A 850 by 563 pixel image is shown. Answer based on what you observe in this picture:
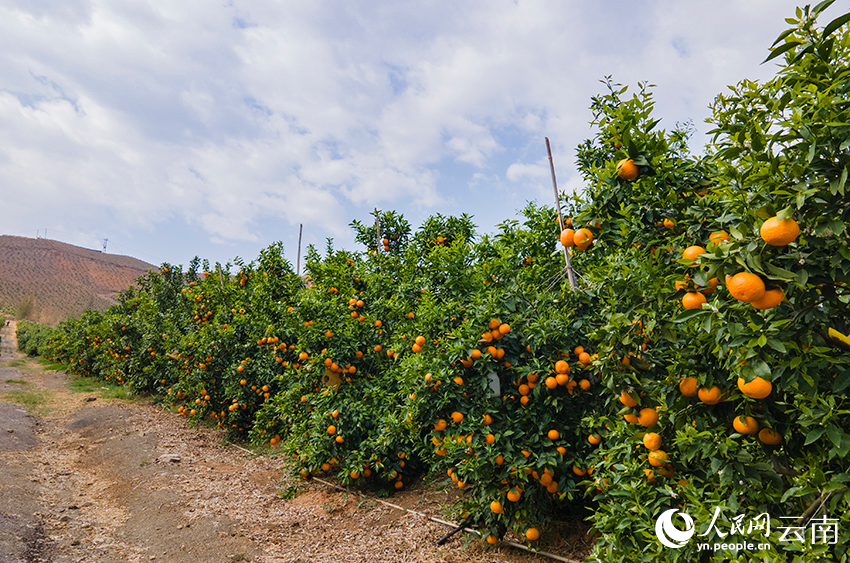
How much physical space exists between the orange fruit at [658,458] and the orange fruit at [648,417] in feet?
0.40

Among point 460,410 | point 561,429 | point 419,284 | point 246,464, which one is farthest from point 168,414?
point 561,429

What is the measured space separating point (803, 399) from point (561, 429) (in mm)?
1991

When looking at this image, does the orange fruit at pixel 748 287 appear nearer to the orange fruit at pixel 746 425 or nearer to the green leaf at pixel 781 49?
the orange fruit at pixel 746 425

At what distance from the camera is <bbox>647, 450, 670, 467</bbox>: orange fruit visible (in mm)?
2072

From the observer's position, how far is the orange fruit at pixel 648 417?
Answer: 212cm

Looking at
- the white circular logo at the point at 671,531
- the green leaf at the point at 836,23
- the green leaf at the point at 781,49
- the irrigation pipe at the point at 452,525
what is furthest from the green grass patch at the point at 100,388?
the green leaf at the point at 836,23

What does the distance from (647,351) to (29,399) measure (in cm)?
1345

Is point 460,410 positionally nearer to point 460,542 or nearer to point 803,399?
point 460,542

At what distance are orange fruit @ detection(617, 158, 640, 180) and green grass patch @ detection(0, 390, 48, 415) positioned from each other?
39.0ft

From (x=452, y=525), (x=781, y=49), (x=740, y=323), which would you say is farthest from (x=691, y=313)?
(x=452, y=525)

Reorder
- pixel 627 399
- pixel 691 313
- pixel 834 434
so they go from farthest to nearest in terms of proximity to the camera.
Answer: pixel 627 399 → pixel 691 313 → pixel 834 434

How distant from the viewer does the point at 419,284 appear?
15.7 feet

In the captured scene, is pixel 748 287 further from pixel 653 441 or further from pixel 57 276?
pixel 57 276

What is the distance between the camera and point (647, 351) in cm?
234
